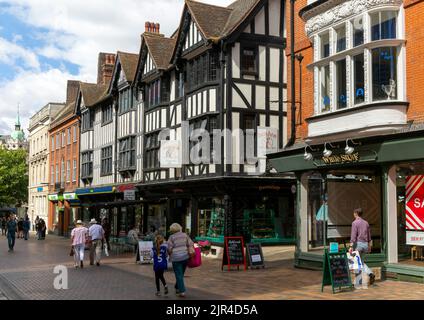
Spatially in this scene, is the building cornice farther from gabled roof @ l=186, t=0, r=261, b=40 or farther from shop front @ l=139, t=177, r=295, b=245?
shop front @ l=139, t=177, r=295, b=245

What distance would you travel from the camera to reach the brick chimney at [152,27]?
33781 mm

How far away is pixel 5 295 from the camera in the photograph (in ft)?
40.5

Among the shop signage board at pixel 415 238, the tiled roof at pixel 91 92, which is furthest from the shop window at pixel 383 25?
the tiled roof at pixel 91 92

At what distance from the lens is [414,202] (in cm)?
1355

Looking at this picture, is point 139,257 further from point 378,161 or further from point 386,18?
point 386,18

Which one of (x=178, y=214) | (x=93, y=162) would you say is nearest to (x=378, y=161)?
(x=178, y=214)

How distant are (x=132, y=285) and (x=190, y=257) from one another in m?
2.91

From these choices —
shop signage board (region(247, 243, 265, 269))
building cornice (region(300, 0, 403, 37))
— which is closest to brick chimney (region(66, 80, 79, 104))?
shop signage board (region(247, 243, 265, 269))

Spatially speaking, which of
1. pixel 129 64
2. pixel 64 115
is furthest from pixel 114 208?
pixel 64 115

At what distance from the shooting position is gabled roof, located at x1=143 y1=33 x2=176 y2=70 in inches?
1134

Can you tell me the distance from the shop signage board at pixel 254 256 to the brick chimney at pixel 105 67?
96.1 ft

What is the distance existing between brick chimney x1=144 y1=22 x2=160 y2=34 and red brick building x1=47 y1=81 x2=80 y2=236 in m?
12.5

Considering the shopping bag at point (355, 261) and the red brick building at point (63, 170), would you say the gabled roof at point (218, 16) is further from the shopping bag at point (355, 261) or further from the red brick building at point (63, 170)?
the red brick building at point (63, 170)

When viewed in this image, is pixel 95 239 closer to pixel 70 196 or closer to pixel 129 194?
pixel 129 194
